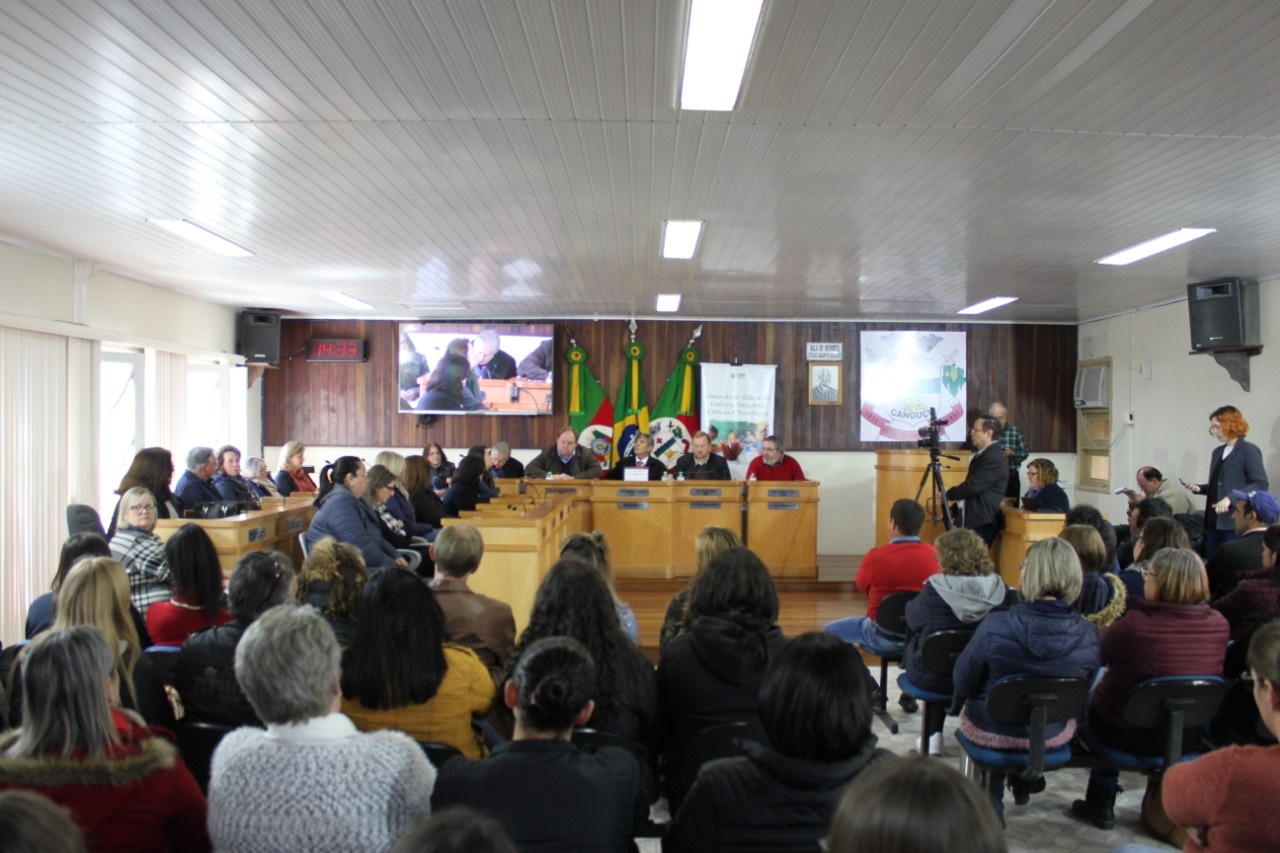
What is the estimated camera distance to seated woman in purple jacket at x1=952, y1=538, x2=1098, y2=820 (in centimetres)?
310

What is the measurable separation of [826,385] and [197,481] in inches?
287

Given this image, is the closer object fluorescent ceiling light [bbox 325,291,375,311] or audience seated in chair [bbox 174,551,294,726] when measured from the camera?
audience seated in chair [bbox 174,551,294,726]

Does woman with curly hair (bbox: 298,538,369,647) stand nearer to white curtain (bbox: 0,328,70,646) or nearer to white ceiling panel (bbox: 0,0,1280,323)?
white ceiling panel (bbox: 0,0,1280,323)

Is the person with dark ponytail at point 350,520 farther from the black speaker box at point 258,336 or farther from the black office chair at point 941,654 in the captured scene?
the black speaker box at point 258,336

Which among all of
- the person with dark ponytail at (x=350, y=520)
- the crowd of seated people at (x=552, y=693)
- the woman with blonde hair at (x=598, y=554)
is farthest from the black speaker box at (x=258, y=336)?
the woman with blonde hair at (x=598, y=554)

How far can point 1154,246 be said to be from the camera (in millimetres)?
6371

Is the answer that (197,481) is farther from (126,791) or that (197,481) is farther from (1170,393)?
(1170,393)

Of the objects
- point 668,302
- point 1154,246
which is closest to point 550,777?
point 1154,246

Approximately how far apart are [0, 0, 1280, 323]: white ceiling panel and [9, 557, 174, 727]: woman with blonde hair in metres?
1.87

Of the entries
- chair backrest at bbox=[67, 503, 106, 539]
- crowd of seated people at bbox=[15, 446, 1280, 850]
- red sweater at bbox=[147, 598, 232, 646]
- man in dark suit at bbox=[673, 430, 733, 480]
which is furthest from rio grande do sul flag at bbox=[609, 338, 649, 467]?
red sweater at bbox=[147, 598, 232, 646]

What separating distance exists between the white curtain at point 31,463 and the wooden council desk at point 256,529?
6.07 ft

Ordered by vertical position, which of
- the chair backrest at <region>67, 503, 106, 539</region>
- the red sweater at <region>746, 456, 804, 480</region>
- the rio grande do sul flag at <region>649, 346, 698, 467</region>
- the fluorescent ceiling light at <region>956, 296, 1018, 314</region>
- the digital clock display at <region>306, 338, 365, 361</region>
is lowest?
the chair backrest at <region>67, 503, 106, 539</region>

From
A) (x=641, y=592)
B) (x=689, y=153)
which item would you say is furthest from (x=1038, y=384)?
(x=689, y=153)

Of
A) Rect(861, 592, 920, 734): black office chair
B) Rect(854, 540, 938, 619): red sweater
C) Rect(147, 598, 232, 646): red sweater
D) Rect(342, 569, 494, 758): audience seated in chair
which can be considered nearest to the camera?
Rect(342, 569, 494, 758): audience seated in chair
